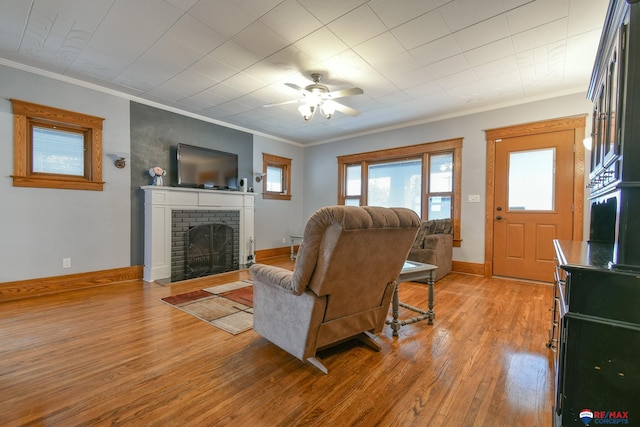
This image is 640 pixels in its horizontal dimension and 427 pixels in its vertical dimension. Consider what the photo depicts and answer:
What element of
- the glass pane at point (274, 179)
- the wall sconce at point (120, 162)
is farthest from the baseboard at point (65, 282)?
the glass pane at point (274, 179)

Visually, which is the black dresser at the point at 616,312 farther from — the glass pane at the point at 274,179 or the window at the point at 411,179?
the glass pane at the point at 274,179

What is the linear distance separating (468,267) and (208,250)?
4.26 meters

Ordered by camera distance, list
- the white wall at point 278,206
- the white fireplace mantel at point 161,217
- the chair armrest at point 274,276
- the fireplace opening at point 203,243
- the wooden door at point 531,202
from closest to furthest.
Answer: the chair armrest at point 274,276, the wooden door at point 531,202, the white fireplace mantel at point 161,217, the fireplace opening at point 203,243, the white wall at point 278,206

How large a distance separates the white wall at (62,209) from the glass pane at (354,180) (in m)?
4.06

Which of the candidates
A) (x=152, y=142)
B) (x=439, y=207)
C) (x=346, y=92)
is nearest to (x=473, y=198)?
(x=439, y=207)

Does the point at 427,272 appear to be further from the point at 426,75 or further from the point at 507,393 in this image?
the point at 426,75

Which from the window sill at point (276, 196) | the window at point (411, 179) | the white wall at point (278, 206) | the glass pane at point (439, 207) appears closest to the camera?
the window at point (411, 179)

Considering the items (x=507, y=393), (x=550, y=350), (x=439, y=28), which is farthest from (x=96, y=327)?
(x=439, y=28)

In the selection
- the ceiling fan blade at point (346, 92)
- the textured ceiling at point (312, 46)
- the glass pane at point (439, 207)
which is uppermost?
the textured ceiling at point (312, 46)

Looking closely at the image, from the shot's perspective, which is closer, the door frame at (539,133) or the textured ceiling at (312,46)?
the textured ceiling at (312,46)

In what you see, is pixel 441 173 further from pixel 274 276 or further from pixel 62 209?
pixel 62 209

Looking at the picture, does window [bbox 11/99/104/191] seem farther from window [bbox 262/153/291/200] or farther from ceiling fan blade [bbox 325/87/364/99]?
ceiling fan blade [bbox 325/87/364/99]

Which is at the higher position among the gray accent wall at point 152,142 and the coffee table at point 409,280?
the gray accent wall at point 152,142

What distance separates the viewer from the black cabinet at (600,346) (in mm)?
1009
